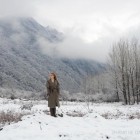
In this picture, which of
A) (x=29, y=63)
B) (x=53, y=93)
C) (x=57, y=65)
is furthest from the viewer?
(x=57, y=65)

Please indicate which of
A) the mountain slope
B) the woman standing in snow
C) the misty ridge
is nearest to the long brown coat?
the woman standing in snow

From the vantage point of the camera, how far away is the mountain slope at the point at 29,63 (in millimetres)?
84256

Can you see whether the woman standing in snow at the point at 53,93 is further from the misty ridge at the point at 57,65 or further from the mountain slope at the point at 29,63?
the mountain slope at the point at 29,63

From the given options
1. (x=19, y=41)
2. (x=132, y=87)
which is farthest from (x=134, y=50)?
(x=19, y=41)

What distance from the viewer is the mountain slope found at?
84256 millimetres

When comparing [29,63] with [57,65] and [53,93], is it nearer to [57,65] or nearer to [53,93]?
[57,65]

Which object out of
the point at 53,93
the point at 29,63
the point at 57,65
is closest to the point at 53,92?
the point at 53,93

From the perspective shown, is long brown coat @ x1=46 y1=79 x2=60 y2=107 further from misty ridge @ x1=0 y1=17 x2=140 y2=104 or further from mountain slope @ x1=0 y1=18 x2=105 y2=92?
mountain slope @ x1=0 y1=18 x2=105 y2=92

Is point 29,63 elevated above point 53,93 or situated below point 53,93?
above

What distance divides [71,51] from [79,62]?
13356 millimetres

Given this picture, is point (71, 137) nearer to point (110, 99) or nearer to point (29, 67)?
point (110, 99)

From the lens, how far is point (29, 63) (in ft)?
335

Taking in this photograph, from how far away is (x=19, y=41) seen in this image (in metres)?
118

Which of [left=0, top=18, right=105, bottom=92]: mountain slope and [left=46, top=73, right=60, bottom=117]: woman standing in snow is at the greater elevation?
[left=0, top=18, right=105, bottom=92]: mountain slope
